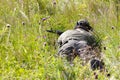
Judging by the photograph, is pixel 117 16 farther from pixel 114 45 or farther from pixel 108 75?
pixel 108 75

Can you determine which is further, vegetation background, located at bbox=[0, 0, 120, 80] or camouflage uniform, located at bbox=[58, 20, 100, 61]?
camouflage uniform, located at bbox=[58, 20, 100, 61]

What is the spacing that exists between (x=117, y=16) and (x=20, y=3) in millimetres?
1440

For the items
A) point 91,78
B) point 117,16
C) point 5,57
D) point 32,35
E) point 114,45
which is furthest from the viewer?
point 117,16

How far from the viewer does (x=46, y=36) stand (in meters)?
4.95

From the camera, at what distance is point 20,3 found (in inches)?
223

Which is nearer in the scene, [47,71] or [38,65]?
[47,71]

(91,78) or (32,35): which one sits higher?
(32,35)

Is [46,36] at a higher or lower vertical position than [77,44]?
higher

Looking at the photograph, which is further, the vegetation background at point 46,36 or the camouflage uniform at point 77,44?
the camouflage uniform at point 77,44

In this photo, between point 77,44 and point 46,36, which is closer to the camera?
point 77,44

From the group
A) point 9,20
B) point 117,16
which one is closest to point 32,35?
point 9,20

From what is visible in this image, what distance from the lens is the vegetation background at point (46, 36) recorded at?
10.4 feet

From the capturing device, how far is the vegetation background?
125 inches

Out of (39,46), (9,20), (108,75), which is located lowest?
(108,75)
